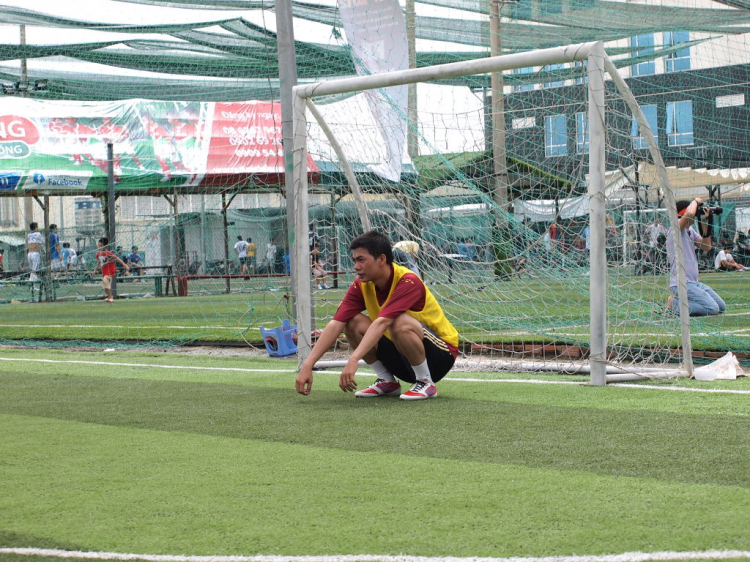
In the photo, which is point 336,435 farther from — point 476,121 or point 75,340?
point 75,340

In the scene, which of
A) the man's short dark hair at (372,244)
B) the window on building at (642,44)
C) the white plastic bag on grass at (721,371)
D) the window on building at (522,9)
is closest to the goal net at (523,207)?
the white plastic bag on grass at (721,371)

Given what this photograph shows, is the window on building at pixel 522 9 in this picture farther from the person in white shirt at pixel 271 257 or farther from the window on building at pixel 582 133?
the person in white shirt at pixel 271 257

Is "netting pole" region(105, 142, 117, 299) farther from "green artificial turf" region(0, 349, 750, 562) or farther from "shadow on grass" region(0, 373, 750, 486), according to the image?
"green artificial turf" region(0, 349, 750, 562)

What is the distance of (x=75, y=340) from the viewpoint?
12.1m

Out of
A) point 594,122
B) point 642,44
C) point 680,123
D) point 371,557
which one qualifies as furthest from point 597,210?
point 680,123

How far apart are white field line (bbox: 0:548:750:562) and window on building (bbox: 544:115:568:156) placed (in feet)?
24.2

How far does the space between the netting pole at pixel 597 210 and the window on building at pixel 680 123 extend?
1907 cm

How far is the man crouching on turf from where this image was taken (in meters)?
5.93

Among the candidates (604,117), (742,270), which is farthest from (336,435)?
(742,270)

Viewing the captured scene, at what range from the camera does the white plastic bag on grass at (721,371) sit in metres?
6.91

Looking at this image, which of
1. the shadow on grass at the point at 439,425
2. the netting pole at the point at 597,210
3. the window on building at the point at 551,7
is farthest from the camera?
the window on building at the point at 551,7

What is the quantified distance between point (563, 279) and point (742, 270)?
12.6m

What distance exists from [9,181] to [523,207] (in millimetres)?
14287

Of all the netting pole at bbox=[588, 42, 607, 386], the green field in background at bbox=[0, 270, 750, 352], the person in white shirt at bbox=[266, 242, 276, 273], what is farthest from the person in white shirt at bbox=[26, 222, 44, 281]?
the netting pole at bbox=[588, 42, 607, 386]
